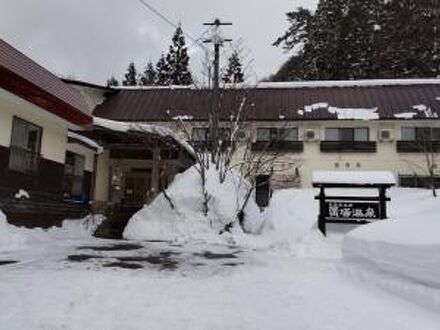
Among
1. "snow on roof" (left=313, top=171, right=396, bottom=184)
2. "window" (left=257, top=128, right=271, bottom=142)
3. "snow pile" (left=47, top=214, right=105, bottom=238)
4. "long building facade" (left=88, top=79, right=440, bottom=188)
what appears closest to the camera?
"snow on roof" (left=313, top=171, right=396, bottom=184)

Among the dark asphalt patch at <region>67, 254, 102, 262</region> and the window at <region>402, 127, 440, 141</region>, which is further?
the window at <region>402, 127, 440, 141</region>

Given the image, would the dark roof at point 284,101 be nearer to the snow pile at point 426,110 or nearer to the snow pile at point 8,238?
the snow pile at point 426,110

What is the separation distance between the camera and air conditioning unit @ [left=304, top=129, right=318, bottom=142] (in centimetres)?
3059

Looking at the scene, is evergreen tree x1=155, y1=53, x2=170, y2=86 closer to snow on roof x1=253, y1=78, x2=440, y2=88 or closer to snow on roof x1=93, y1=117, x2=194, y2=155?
snow on roof x1=253, y1=78, x2=440, y2=88

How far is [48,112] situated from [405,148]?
20935mm

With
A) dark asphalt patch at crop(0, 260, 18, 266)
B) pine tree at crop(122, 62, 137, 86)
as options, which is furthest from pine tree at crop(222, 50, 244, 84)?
pine tree at crop(122, 62, 137, 86)

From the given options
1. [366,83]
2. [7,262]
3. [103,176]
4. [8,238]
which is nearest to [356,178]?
[8,238]

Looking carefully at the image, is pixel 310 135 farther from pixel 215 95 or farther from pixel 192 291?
pixel 192 291

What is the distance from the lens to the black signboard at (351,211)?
14.2m

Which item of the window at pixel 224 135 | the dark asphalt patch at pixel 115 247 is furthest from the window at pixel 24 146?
the window at pixel 224 135

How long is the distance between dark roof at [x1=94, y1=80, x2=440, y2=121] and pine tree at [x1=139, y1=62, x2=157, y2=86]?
22.4 m

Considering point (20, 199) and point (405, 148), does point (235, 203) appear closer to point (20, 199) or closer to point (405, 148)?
point (20, 199)

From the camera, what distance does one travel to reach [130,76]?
193 ft

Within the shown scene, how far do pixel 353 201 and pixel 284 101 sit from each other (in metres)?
18.3
